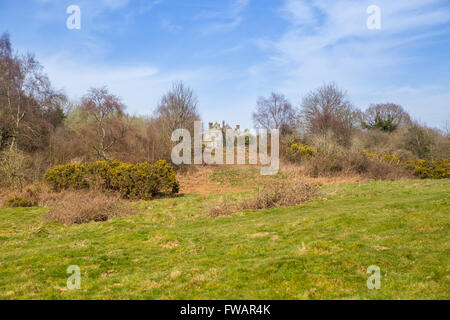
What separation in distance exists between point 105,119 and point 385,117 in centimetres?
3946

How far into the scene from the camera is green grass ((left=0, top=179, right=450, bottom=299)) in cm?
488

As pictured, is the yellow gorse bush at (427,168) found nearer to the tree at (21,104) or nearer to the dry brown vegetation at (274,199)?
the dry brown vegetation at (274,199)

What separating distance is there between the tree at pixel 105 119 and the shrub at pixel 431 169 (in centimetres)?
2446

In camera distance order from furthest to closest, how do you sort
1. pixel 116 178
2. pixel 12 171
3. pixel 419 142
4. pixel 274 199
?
1. pixel 419 142
2. pixel 12 171
3. pixel 116 178
4. pixel 274 199

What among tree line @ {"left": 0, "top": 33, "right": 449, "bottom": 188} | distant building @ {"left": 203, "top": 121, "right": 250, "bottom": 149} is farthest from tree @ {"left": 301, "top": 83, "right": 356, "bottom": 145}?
distant building @ {"left": 203, "top": 121, "right": 250, "bottom": 149}

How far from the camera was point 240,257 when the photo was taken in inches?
269

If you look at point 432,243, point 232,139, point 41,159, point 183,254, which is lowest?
point 183,254

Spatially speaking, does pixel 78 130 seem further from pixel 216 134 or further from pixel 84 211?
pixel 216 134

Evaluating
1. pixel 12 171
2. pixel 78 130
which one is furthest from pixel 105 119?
pixel 12 171

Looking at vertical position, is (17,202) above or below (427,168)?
below
